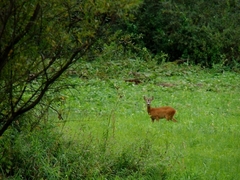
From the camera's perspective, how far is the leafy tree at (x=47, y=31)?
19.0 feet

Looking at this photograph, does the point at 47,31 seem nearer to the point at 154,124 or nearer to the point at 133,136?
the point at 133,136

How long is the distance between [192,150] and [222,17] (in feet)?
49.5

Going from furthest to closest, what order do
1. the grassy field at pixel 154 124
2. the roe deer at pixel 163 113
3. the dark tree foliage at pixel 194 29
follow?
the dark tree foliage at pixel 194 29, the roe deer at pixel 163 113, the grassy field at pixel 154 124

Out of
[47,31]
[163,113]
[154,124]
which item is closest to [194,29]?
[163,113]

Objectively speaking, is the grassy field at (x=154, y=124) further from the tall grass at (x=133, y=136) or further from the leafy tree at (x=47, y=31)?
the leafy tree at (x=47, y=31)

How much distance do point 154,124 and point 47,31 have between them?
18.2ft

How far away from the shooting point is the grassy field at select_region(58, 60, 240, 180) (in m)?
7.49

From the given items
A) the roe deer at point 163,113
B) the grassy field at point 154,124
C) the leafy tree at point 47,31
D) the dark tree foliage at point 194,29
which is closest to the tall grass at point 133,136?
the grassy field at point 154,124

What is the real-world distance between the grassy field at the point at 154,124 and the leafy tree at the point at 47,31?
0.85 metres

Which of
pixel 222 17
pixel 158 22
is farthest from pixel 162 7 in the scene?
pixel 222 17

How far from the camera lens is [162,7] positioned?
23891 millimetres

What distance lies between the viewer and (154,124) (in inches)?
440

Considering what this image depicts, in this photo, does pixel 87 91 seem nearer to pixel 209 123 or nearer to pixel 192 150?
pixel 209 123

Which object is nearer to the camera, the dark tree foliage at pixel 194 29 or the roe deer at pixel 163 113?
the roe deer at pixel 163 113
